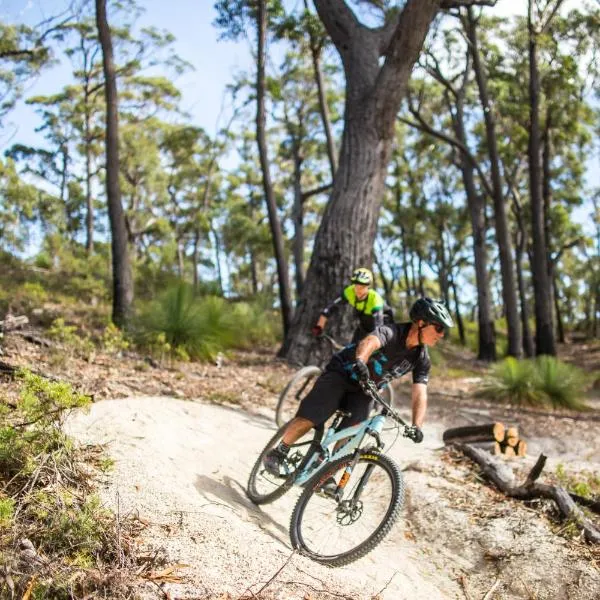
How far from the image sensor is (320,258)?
1046 centimetres

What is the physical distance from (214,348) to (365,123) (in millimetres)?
4792

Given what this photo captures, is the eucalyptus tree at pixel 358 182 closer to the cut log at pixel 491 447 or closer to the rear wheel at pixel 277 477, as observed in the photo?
the cut log at pixel 491 447

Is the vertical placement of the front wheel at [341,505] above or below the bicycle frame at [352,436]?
below

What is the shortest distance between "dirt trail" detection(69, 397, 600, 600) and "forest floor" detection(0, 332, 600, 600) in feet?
0.04

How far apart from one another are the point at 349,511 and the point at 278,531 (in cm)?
64

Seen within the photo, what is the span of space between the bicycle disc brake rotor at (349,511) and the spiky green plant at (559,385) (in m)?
8.40

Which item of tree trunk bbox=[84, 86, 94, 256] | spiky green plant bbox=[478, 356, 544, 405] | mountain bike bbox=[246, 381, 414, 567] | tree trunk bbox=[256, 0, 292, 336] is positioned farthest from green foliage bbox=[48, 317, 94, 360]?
tree trunk bbox=[84, 86, 94, 256]

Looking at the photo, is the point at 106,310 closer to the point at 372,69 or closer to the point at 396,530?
the point at 372,69

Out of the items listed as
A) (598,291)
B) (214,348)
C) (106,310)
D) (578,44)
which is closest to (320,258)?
(214,348)

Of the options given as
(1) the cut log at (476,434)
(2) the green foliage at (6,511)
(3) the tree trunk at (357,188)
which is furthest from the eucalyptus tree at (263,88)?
(2) the green foliage at (6,511)

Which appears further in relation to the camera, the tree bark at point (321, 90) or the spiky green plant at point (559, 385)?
the tree bark at point (321, 90)

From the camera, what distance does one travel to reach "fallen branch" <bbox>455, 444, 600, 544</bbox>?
461 centimetres

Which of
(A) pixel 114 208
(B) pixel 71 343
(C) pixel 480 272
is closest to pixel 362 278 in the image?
(B) pixel 71 343

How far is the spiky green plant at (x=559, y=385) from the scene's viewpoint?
37.0 ft
